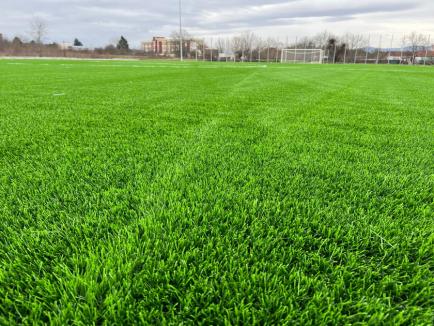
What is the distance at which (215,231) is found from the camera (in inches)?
42.1

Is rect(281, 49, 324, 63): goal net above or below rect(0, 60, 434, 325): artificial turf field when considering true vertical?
above

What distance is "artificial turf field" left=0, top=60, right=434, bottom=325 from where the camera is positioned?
765mm

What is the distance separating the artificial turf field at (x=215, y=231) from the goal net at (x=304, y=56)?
53816mm

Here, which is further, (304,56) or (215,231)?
(304,56)

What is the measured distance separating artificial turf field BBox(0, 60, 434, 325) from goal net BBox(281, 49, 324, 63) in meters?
53.8

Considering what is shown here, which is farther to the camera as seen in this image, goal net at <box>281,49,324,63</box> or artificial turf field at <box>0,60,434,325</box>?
goal net at <box>281,49,324,63</box>

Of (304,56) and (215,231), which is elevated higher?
(304,56)

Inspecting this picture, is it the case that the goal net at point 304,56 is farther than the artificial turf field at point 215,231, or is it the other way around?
the goal net at point 304,56

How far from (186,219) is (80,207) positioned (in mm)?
504

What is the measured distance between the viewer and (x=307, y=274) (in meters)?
0.88

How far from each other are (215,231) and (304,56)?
5692 cm

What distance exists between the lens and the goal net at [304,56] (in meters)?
50.4

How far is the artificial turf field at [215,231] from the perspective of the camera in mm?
765

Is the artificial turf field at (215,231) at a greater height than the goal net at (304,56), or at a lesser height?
lesser
